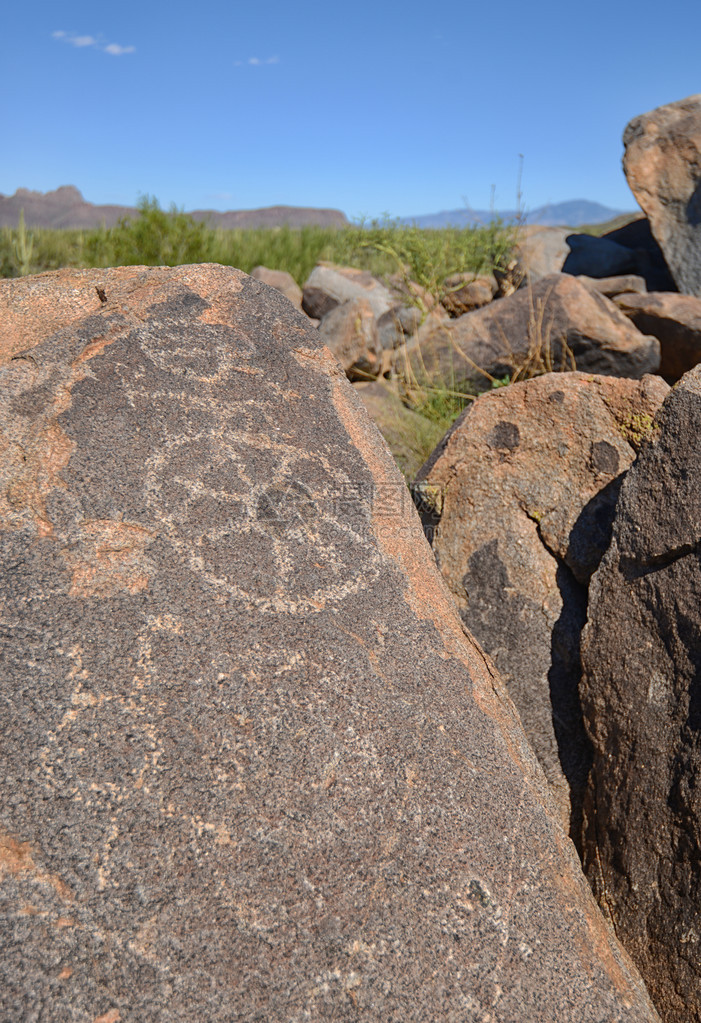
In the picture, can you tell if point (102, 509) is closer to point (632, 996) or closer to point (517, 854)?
point (517, 854)

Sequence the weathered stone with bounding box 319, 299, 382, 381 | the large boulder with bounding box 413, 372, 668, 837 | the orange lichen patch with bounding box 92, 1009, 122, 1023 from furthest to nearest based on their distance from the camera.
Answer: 1. the weathered stone with bounding box 319, 299, 382, 381
2. the large boulder with bounding box 413, 372, 668, 837
3. the orange lichen patch with bounding box 92, 1009, 122, 1023

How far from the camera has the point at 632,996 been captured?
1.15 metres

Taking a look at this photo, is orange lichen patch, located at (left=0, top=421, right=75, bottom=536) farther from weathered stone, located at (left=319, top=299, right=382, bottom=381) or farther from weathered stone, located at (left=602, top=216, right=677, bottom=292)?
weathered stone, located at (left=602, top=216, right=677, bottom=292)

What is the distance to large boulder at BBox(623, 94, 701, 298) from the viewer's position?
18.4 ft

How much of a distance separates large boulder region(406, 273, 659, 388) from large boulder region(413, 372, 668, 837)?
1.65 meters

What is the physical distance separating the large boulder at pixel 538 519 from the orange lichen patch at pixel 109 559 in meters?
0.97

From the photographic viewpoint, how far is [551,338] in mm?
3936

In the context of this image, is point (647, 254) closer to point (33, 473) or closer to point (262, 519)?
point (262, 519)

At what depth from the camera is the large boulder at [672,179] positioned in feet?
18.4

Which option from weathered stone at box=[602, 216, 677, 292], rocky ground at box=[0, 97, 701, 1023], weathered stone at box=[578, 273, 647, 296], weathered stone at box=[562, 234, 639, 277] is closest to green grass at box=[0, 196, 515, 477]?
weathered stone at box=[562, 234, 639, 277]

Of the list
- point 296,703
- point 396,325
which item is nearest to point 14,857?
point 296,703

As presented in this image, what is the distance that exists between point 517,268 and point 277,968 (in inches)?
263

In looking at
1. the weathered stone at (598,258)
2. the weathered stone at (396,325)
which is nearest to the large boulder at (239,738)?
the weathered stone at (396,325)

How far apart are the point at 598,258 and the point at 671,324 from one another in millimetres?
2387
